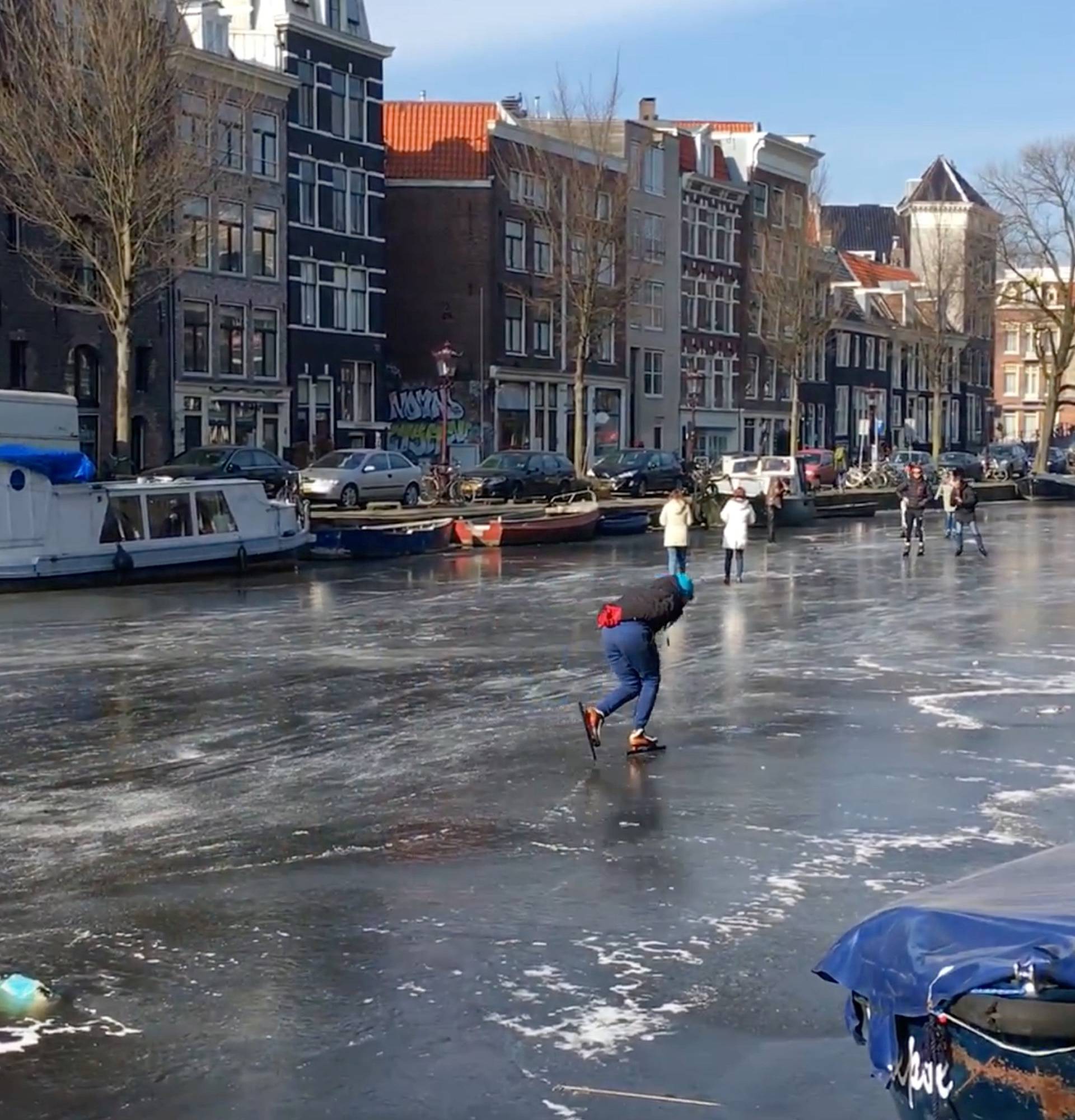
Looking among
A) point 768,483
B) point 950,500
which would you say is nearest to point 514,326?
point 768,483

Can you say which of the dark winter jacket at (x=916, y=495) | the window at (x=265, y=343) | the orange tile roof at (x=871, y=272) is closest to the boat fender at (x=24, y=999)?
the dark winter jacket at (x=916, y=495)

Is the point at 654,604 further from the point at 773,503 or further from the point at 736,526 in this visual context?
the point at 773,503

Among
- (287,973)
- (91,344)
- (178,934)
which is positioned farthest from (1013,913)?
(91,344)

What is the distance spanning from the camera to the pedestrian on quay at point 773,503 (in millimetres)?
43125

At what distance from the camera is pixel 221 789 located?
481 inches

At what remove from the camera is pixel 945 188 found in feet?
366

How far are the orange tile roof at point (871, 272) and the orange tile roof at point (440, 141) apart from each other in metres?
37.5

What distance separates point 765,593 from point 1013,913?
24.0 m

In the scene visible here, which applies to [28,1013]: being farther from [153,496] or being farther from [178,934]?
[153,496]

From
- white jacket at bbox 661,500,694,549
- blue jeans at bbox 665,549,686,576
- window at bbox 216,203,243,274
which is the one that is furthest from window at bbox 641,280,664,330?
white jacket at bbox 661,500,694,549

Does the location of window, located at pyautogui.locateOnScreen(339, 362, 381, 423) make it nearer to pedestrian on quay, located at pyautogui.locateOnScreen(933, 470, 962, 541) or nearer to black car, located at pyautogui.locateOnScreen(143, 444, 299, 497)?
black car, located at pyautogui.locateOnScreen(143, 444, 299, 497)

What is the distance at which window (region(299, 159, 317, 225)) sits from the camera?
58219 mm

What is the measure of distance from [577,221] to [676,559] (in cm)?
3500

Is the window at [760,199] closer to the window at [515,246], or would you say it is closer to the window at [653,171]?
the window at [653,171]
